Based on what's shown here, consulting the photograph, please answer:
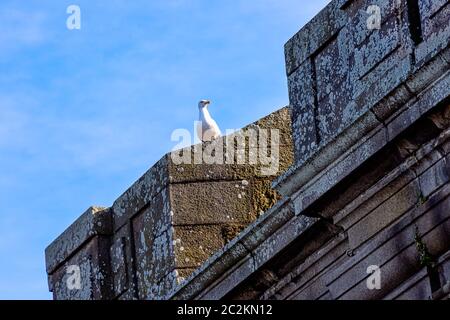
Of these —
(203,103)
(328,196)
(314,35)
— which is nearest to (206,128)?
(203,103)

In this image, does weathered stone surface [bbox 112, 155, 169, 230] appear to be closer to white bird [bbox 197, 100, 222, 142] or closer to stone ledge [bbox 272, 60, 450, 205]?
white bird [bbox 197, 100, 222, 142]

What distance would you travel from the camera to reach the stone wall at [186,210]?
13594 millimetres

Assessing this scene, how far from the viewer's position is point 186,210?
13656 millimetres

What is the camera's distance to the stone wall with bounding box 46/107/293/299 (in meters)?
13.6

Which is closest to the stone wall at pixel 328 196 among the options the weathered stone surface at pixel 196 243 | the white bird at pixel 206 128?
the weathered stone surface at pixel 196 243

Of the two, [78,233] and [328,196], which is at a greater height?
[78,233]

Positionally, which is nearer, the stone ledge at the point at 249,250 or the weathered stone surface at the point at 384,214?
the weathered stone surface at the point at 384,214

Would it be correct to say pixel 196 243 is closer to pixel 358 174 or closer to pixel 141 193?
pixel 141 193

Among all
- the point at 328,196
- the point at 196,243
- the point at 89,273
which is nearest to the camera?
the point at 328,196

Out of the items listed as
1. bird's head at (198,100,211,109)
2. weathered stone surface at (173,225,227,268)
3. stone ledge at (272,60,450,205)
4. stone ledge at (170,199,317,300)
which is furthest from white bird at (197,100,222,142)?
stone ledge at (272,60,450,205)

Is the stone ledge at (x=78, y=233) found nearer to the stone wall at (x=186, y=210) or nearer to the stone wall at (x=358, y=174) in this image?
the stone wall at (x=186, y=210)
